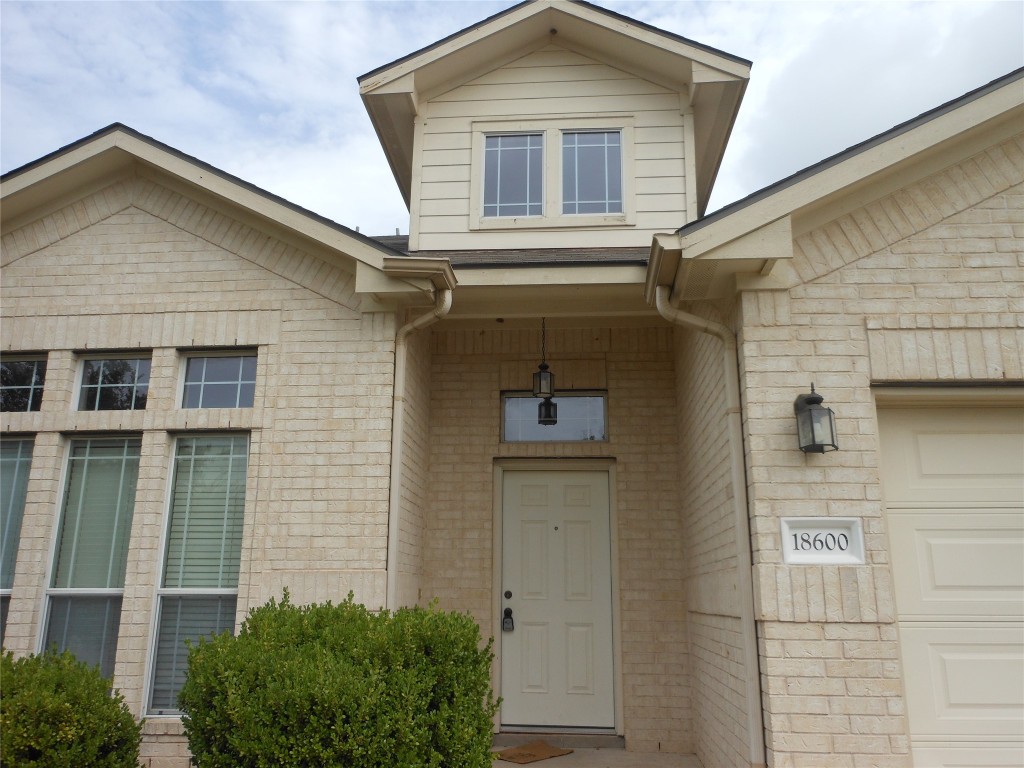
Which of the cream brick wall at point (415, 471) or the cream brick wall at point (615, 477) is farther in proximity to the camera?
the cream brick wall at point (615, 477)

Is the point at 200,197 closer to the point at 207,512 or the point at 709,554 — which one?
the point at 207,512

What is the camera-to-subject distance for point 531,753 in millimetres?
6059

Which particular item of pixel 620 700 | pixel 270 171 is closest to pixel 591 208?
pixel 620 700

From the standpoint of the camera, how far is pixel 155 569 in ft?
18.4

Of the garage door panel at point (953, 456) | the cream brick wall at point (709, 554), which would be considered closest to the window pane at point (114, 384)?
the cream brick wall at point (709, 554)

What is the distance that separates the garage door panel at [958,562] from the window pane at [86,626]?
5.35 metres

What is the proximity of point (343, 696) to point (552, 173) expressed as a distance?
497 cm

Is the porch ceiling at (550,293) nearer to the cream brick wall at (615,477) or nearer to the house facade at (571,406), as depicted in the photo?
the house facade at (571,406)

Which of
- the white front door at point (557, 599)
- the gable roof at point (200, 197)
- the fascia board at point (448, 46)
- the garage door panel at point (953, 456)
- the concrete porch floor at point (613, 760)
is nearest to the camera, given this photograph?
the garage door panel at point (953, 456)

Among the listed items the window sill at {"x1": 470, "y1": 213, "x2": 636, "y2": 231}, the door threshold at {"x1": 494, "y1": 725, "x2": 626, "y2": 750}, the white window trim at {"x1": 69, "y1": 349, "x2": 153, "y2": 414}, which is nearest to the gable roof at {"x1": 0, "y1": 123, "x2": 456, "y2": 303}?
the white window trim at {"x1": 69, "y1": 349, "x2": 153, "y2": 414}

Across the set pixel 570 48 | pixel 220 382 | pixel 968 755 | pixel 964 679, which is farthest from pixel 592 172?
pixel 968 755

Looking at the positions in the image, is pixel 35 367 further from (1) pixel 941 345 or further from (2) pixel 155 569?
(1) pixel 941 345

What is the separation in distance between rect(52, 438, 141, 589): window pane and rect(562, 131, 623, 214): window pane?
167 inches

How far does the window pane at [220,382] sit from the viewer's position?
5980 millimetres
